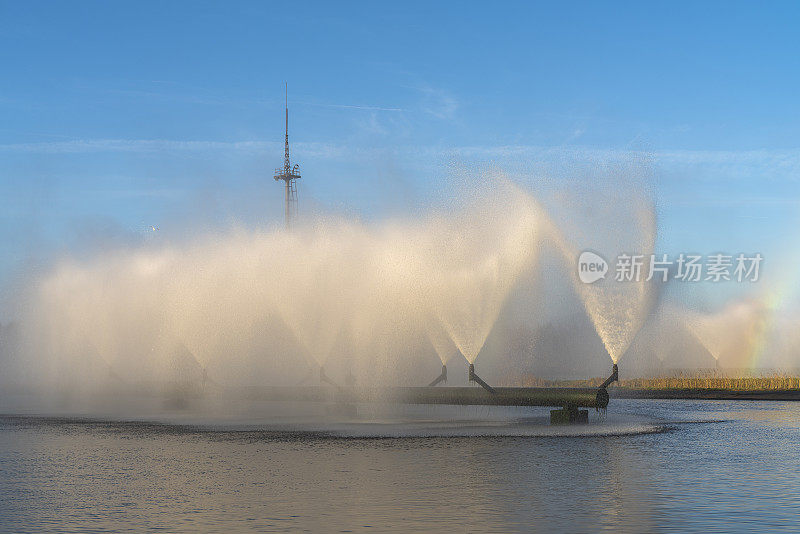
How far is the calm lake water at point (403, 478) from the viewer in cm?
1828

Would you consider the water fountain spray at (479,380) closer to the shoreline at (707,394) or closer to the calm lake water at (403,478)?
the calm lake water at (403,478)

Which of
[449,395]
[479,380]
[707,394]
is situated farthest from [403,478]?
[707,394]

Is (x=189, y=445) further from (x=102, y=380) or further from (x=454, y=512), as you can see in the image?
(x=102, y=380)

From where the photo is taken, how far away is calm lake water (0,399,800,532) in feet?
60.0

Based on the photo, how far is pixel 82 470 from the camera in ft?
89.9

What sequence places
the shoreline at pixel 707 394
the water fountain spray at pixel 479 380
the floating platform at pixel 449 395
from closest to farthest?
the floating platform at pixel 449 395 < the water fountain spray at pixel 479 380 < the shoreline at pixel 707 394

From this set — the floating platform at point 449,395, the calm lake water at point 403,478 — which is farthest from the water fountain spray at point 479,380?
the calm lake water at point 403,478

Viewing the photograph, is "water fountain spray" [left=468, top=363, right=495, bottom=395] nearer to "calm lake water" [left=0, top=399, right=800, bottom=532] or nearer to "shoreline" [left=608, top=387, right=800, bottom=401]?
"calm lake water" [left=0, top=399, right=800, bottom=532]

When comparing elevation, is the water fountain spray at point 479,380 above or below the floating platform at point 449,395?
above

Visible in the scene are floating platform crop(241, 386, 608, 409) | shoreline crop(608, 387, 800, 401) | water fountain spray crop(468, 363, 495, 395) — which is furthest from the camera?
shoreline crop(608, 387, 800, 401)

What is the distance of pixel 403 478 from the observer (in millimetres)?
24578

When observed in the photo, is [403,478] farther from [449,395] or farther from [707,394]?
[707,394]

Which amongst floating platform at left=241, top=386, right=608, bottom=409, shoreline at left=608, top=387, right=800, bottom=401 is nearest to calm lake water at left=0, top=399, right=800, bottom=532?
floating platform at left=241, top=386, right=608, bottom=409

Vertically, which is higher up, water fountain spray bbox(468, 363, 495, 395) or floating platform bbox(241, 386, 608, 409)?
water fountain spray bbox(468, 363, 495, 395)
